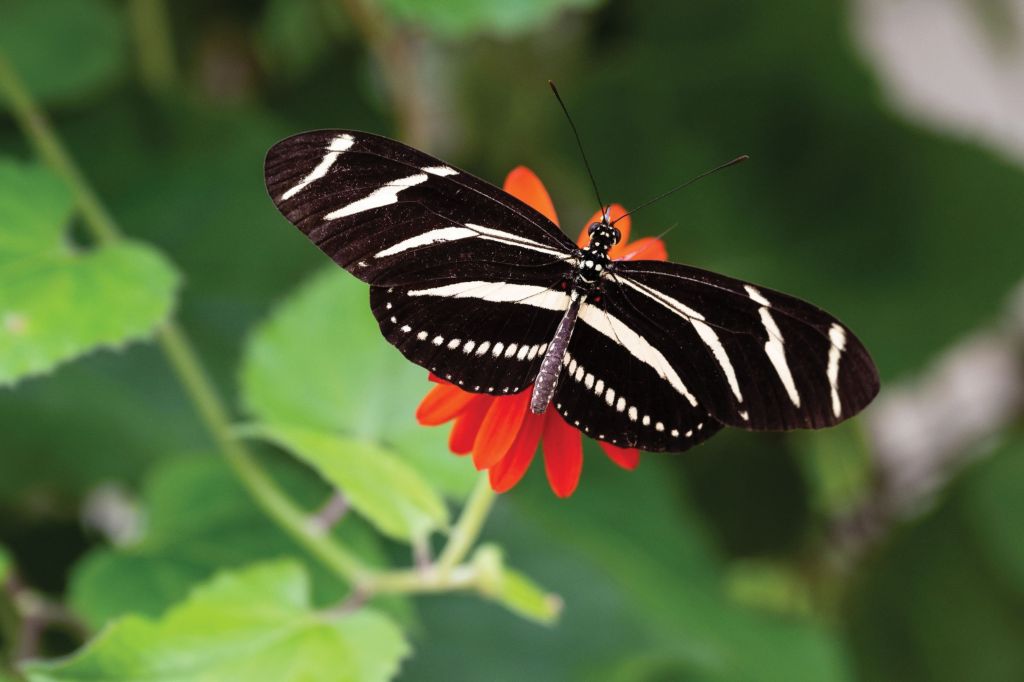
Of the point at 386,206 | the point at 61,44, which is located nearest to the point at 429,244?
the point at 386,206

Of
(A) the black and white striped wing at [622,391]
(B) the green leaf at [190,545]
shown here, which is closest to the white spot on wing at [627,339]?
(A) the black and white striped wing at [622,391]

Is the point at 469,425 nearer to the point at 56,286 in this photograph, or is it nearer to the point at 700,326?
the point at 700,326

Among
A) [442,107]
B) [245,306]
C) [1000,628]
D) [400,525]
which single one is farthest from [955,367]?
[400,525]

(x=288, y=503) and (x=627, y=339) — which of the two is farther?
(x=288, y=503)

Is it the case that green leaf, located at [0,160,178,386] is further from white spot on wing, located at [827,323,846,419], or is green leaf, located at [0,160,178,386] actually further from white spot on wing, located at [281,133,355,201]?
white spot on wing, located at [827,323,846,419]

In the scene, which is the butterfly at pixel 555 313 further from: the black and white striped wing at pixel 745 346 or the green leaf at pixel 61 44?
the green leaf at pixel 61 44
